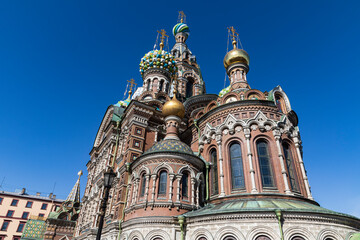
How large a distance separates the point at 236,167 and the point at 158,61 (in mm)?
14448

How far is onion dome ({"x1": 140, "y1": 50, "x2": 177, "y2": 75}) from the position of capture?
24281mm

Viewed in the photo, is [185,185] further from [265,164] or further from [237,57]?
[237,57]

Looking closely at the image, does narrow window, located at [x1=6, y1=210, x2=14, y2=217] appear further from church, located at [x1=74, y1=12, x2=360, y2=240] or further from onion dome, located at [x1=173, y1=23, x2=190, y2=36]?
onion dome, located at [x1=173, y1=23, x2=190, y2=36]

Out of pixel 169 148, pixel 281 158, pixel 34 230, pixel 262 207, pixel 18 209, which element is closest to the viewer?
pixel 262 207

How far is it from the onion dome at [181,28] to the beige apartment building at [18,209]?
33.0 m

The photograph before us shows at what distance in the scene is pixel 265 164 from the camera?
1284cm

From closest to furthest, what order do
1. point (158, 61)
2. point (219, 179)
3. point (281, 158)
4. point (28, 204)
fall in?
point (281, 158)
point (219, 179)
point (158, 61)
point (28, 204)

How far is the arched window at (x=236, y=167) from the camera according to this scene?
1277cm

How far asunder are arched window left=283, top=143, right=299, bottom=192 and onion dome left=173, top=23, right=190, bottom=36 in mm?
24791

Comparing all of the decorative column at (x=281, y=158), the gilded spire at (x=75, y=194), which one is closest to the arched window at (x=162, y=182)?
the decorative column at (x=281, y=158)

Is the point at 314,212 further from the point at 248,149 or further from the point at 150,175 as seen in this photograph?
the point at 150,175

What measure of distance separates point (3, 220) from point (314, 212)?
45.0 metres

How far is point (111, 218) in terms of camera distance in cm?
1432

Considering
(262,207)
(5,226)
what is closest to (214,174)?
(262,207)
